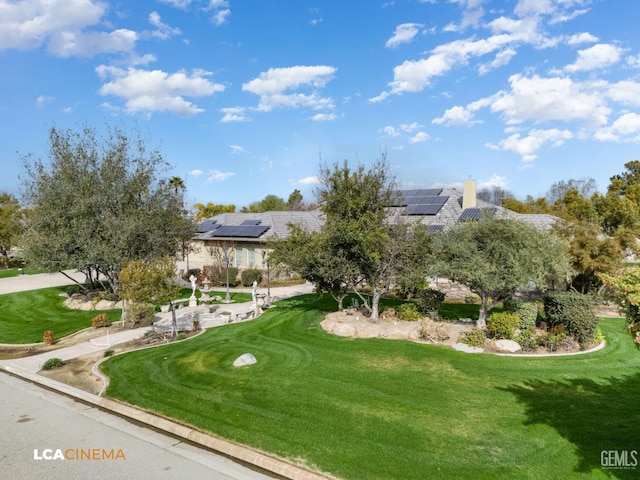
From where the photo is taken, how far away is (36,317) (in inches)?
887

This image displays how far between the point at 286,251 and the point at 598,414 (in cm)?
1272

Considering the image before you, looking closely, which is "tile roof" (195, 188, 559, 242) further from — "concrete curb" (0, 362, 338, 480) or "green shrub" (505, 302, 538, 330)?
"concrete curb" (0, 362, 338, 480)

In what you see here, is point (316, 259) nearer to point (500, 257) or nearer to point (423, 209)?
point (500, 257)

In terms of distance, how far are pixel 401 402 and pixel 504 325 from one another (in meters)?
6.60

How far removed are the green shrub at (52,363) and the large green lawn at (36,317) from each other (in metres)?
4.65

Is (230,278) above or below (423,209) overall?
below

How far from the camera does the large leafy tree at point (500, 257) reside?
14.4 m

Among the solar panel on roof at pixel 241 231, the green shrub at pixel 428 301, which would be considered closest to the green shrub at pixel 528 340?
the green shrub at pixel 428 301

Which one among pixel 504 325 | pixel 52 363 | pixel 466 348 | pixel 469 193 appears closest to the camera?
pixel 52 363

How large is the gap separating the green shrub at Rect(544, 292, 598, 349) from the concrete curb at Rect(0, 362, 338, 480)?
1189 cm

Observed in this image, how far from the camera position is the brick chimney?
114 feet

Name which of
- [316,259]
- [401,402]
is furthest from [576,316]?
[316,259]

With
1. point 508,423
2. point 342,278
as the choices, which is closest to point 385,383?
point 508,423

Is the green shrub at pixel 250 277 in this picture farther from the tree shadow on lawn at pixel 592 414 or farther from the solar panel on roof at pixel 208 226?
the tree shadow on lawn at pixel 592 414
